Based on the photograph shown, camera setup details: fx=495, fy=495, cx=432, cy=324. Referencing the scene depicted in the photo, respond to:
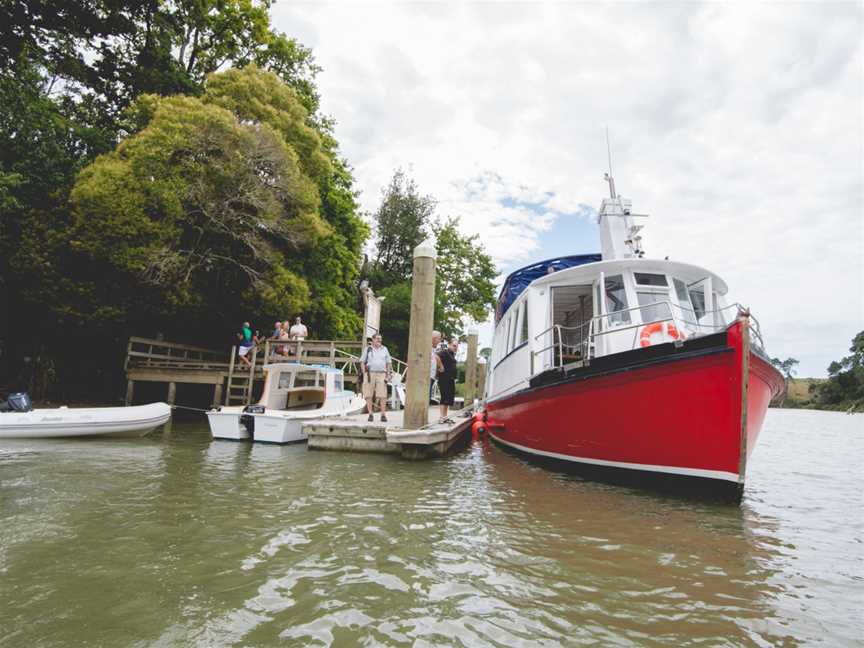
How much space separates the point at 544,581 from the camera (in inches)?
122

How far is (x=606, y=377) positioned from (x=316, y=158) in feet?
50.5

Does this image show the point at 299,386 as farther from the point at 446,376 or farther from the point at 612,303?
the point at 612,303

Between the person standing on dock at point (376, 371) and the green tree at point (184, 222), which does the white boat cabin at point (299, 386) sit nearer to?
the person standing on dock at point (376, 371)

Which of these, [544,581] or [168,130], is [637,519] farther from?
[168,130]

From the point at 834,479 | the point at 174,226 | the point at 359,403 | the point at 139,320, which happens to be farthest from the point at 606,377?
the point at 139,320

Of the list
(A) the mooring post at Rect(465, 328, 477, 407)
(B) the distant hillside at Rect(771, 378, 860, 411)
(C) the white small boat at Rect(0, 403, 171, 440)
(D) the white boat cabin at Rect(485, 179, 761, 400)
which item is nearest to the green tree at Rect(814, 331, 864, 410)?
(B) the distant hillside at Rect(771, 378, 860, 411)

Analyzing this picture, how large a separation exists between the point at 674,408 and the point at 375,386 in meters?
5.82

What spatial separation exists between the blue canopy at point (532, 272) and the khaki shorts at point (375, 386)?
10.7 ft

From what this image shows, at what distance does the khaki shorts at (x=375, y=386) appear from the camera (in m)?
9.68

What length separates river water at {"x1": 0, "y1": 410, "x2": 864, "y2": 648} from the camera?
2465 mm

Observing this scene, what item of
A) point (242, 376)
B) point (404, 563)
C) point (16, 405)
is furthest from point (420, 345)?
point (242, 376)

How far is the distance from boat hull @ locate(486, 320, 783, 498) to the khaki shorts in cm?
385

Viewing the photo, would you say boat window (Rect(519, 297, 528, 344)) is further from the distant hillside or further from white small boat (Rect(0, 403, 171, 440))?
the distant hillside

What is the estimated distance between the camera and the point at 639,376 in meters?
5.70
